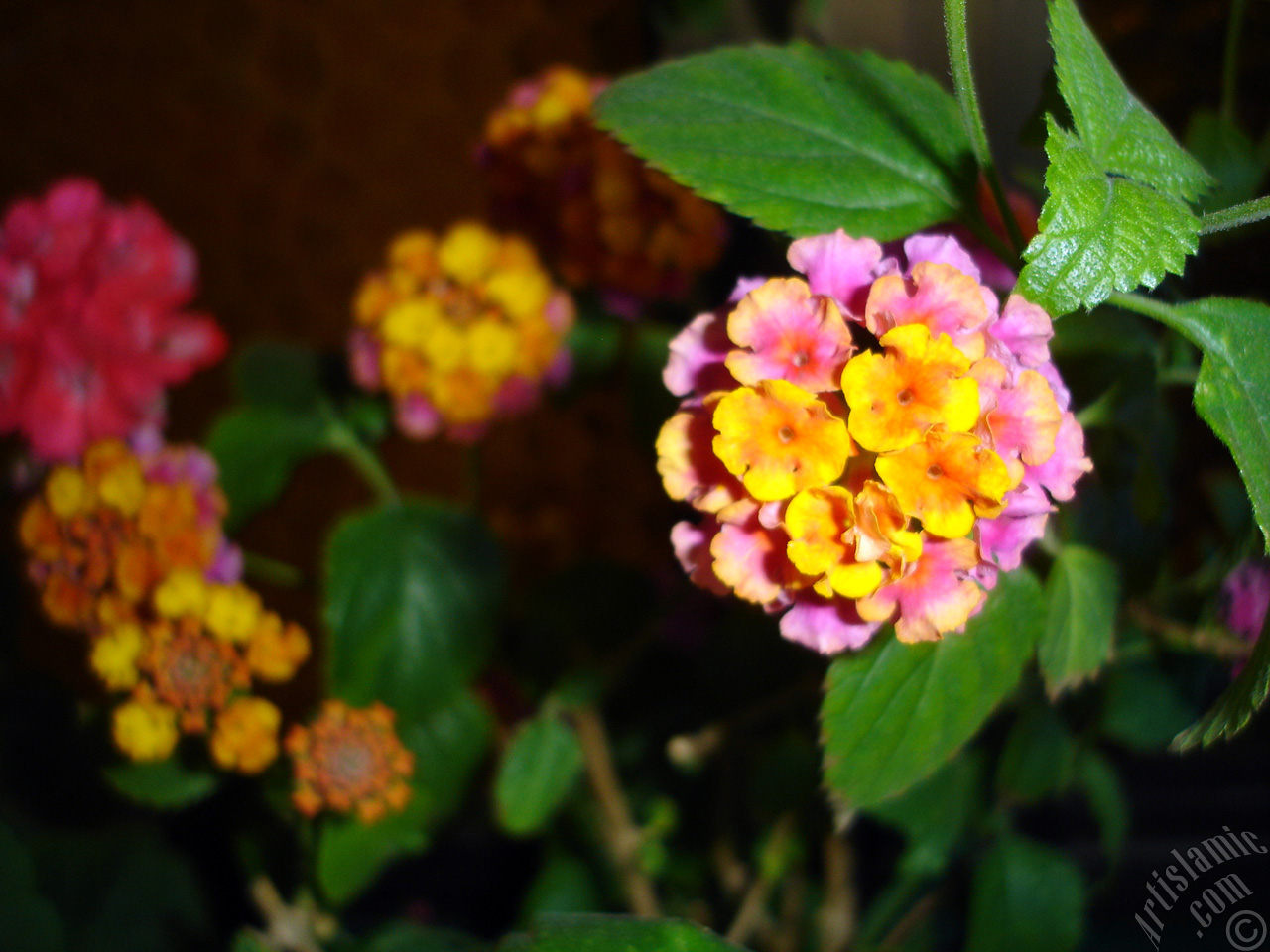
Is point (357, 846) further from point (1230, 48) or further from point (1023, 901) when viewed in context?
point (1230, 48)

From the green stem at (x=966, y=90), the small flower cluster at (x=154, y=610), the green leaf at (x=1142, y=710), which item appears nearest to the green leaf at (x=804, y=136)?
the green stem at (x=966, y=90)

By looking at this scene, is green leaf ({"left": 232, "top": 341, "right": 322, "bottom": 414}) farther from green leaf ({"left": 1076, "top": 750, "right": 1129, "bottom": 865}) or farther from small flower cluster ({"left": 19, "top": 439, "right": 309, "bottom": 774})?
green leaf ({"left": 1076, "top": 750, "right": 1129, "bottom": 865})

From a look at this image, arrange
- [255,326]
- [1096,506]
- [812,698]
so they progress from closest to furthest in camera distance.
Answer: [1096,506], [812,698], [255,326]

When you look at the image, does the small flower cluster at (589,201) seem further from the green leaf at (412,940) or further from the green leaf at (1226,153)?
the green leaf at (412,940)

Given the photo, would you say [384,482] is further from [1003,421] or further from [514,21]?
[514,21]

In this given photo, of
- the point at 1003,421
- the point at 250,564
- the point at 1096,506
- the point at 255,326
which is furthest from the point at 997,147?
the point at 255,326
